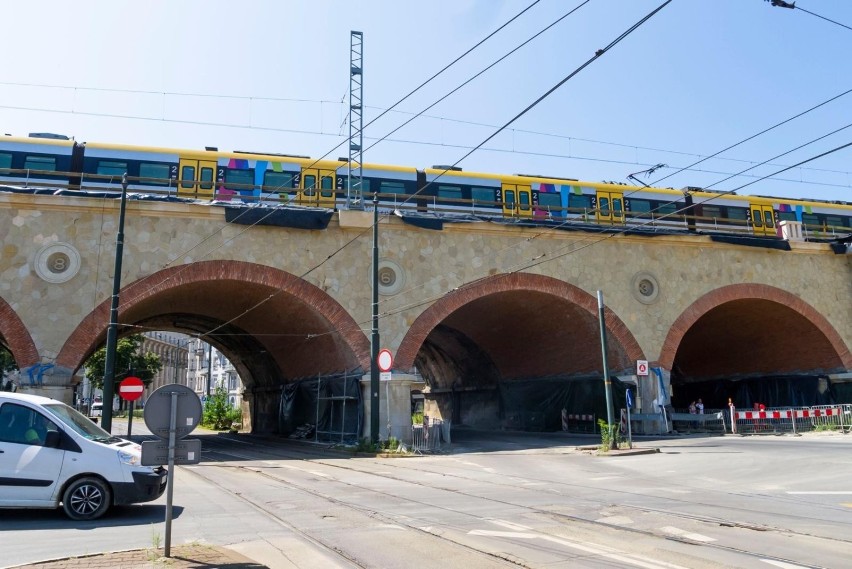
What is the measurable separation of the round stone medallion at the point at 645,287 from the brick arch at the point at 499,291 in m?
1.35

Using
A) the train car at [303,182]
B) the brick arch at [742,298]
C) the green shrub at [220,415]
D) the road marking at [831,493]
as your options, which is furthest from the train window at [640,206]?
the green shrub at [220,415]

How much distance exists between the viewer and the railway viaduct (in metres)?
19.4

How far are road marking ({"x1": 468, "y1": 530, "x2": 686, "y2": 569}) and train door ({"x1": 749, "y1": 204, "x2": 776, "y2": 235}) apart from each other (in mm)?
29389

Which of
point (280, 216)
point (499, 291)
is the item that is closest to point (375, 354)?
point (280, 216)

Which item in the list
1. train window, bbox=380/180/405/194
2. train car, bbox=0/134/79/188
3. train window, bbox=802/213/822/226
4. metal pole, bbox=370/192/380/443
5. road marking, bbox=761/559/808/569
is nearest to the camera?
road marking, bbox=761/559/808/569

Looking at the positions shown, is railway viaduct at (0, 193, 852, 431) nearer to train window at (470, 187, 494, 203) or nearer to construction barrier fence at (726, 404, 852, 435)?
construction barrier fence at (726, 404, 852, 435)

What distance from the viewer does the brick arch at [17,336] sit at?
18.7 metres

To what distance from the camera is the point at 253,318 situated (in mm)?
27156

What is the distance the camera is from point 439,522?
852 cm

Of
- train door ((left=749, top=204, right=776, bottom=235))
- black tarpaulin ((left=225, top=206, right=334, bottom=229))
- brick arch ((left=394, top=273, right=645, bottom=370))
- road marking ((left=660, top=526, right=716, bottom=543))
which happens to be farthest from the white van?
train door ((left=749, top=204, right=776, bottom=235))

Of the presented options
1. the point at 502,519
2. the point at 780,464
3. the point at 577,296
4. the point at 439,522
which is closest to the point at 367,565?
the point at 439,522

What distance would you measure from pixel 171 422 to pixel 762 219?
32.9 m

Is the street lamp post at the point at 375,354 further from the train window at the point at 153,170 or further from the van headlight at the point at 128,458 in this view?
the van headlight at the point at 128,458

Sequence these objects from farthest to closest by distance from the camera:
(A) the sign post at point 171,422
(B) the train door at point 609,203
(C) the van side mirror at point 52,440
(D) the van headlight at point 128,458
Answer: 1. (B) the train door at point 609,203
2. (D) the van headlight at point 128,458
3. (C) the van side mirror at point 52,440
4. (A) the sign post at point 171,422
